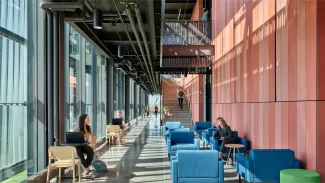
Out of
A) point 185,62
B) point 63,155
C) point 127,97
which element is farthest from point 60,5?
point 127,97

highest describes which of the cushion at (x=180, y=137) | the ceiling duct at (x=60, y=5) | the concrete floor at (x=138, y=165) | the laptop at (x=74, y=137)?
the ceiling duct at (x=60, y=5)

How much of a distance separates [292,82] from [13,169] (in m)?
5.22

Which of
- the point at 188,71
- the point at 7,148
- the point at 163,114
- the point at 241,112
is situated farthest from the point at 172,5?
the point at 7,148

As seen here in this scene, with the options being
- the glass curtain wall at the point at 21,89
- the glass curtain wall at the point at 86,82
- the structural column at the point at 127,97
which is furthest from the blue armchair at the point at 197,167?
the structural column at the point at 127,97

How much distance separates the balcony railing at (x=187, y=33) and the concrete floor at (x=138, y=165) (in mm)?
4361

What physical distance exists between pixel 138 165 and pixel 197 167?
124 inches

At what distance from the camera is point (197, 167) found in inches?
203

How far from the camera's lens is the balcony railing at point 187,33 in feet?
41.6

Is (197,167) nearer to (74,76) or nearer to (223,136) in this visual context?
(223,136)

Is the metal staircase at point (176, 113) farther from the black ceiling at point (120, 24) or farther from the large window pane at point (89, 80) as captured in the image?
the large window pane at point (89, 80)

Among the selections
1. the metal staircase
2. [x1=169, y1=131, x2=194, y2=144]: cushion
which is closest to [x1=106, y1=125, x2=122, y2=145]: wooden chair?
[x1=169, y1=131, x2=194, y2=144]: cushion

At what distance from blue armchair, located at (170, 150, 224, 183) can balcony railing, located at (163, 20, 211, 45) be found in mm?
7779

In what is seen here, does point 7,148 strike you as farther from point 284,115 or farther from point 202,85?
point 202,85

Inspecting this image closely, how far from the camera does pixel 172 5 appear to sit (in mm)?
17781
